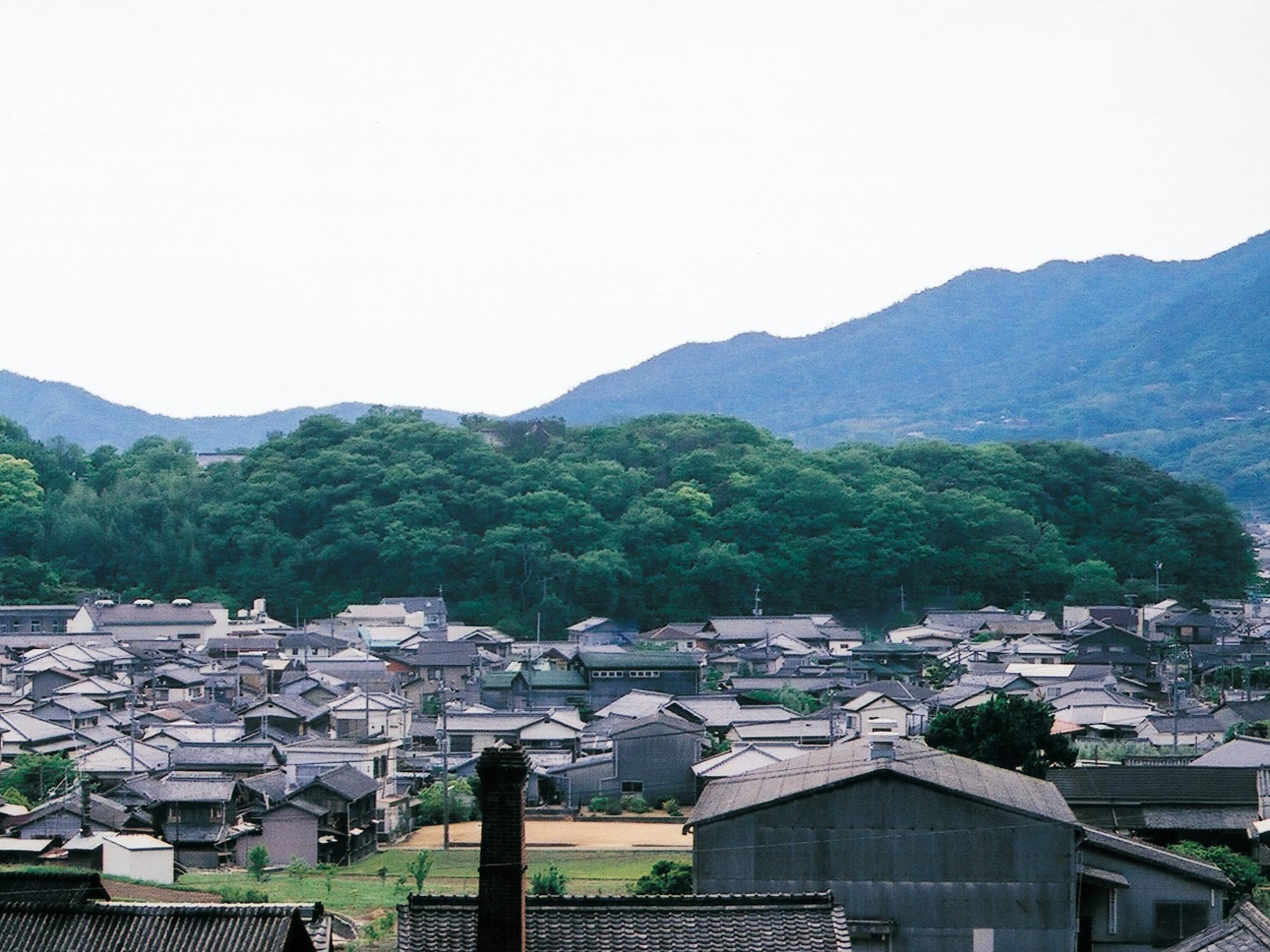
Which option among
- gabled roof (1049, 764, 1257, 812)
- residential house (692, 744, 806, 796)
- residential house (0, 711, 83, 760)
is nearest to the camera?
gabled roof (1049, 764, 1257, 812)

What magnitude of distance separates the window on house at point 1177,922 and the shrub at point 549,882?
18.9 feet

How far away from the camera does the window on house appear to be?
45.3ft

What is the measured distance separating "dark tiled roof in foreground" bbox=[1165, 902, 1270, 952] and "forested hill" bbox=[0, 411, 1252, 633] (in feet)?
135

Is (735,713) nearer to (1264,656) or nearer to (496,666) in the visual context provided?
(496,666)

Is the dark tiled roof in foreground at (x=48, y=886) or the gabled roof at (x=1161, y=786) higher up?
the dark tiled roof in foreground at (x=48, y=886)

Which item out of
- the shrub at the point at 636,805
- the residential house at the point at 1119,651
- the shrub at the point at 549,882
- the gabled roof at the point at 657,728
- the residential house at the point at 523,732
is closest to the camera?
the shrub at the point at 549,882

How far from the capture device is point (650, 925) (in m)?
7.80

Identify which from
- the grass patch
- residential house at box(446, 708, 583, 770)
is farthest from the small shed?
residential house at box(446, 708, 583, 770)

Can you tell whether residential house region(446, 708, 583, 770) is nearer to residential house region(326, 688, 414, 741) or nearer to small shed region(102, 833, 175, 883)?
residential house region(326, 688, 414, 741)

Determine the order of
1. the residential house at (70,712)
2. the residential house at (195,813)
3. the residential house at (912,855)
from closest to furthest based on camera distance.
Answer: the residential house at (912,855) → the residential house at (195,813) → the residential house at (70,712)

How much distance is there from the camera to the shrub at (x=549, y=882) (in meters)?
17.2

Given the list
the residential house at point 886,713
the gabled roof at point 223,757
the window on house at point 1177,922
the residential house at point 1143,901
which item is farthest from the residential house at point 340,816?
the window on house at point 1177,922

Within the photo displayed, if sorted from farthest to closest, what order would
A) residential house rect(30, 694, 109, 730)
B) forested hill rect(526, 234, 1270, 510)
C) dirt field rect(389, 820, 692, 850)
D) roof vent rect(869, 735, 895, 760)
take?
forested hill rect(526, 234, 1270, 510) → residential house rect(30, 694, 109, 730) → dirt field rect(389, 820, 692, 850) → roof vent rect(869, 735, 895, 760)

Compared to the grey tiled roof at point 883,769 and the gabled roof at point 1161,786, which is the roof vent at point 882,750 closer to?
the grey tiled roof at point 883,769
